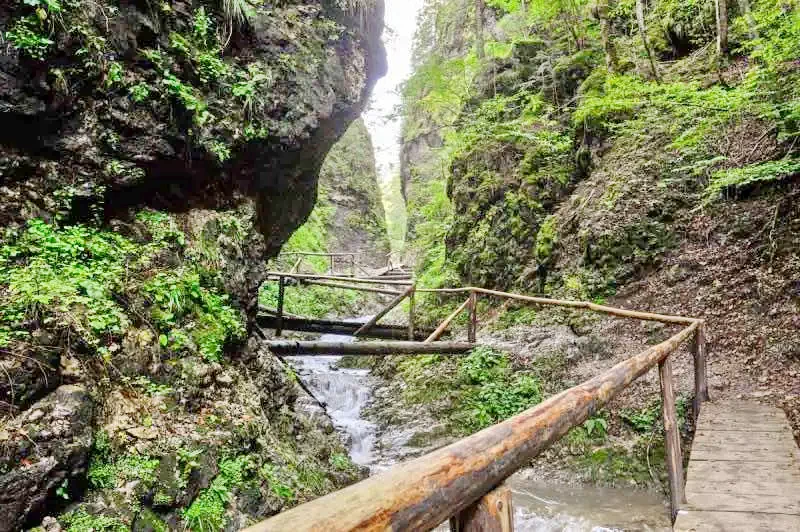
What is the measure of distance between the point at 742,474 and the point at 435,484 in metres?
3.37

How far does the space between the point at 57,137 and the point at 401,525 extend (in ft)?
16.6

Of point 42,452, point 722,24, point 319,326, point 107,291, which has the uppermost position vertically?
point 722,24

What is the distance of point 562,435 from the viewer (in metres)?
1.63

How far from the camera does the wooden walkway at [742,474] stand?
2656 mm

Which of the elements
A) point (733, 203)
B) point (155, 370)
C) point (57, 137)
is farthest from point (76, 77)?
point (733, 203)

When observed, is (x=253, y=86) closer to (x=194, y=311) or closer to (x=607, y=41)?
(x=194, y=311)

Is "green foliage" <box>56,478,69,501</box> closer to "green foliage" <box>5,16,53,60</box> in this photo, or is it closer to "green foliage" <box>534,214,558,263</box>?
"green foliage" <box>5,16,53,60</box>

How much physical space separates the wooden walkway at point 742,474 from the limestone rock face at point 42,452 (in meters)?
3.66

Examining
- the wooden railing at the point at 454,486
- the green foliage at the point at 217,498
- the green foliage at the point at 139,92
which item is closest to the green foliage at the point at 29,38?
the green foliage at the point at 139,92

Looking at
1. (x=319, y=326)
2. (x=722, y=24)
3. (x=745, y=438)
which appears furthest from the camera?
(x=319, y=326)

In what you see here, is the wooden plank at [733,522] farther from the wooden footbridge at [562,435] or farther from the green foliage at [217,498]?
the green foliage at [217,498]

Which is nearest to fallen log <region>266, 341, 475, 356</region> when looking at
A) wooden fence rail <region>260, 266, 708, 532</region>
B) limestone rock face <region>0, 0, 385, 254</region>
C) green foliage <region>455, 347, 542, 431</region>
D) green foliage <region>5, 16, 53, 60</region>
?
green foliage <region>455, 347, 542, 431</region>

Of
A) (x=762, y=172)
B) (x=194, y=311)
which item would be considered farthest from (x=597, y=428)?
(x=194, y=311)

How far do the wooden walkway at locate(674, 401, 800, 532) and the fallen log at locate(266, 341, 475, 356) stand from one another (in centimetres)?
398
